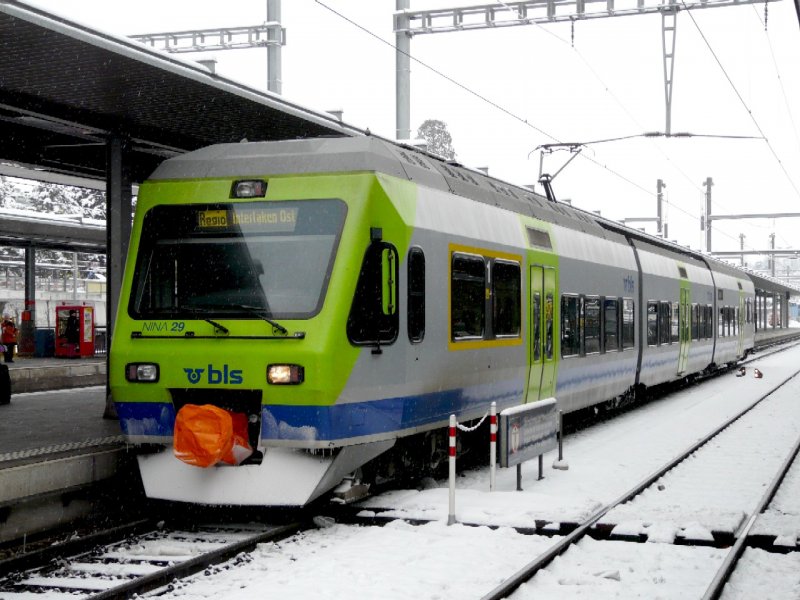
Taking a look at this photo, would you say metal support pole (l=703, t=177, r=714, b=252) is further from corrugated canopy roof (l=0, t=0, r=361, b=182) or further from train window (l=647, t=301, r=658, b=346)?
corrugated canopy roof (l=0, t=0, r=361, b=182)

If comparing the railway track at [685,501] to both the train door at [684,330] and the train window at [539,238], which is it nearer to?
the train window at [539,238]

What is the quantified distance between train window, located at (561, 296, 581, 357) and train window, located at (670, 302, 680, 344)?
790cm

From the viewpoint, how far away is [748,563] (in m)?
7.98

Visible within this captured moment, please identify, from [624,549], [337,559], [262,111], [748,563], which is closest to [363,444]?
[337,559]

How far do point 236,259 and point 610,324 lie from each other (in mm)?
9485

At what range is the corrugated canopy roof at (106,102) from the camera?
29.7 feet

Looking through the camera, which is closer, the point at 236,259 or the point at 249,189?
the point at 236,259

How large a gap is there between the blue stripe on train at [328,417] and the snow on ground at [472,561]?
2.60 ft

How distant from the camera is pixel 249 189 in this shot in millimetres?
9430

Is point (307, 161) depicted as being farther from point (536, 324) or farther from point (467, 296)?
point (536, 324)

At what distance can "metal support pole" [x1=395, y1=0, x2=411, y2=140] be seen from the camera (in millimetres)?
16562

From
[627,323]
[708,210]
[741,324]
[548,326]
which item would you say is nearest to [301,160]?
[548,326]

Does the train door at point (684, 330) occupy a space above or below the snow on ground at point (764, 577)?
above

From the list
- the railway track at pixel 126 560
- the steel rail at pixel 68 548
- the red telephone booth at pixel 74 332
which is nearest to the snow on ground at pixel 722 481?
the railway track at pixel 126 560
